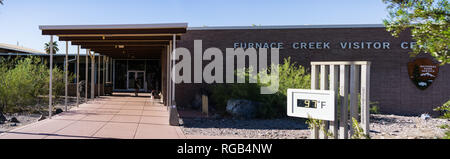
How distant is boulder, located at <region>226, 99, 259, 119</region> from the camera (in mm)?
11031

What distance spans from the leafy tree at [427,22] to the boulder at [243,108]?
6.65 m

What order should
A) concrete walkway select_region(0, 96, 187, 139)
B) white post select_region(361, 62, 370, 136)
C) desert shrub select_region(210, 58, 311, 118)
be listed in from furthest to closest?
desert shrub select_region(210, 58, 311, 118), concrete walkway select_region(0, 96, 187, 139), white post select_region(361, 62, 370, 136)

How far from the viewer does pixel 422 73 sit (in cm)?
1513

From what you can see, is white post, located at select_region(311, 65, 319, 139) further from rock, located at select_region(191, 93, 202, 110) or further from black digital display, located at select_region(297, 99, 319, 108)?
rock, located at select_region(191, 93, 202, 110)

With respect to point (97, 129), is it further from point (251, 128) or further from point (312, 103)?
point (312, 103)

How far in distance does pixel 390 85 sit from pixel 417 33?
1206 centimetres

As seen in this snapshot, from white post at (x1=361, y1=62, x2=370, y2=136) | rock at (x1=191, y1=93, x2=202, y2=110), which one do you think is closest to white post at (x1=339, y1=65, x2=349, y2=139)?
white post at (x1=361, y1=62, x2=370, y2=136)

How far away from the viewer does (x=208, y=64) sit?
1481cm

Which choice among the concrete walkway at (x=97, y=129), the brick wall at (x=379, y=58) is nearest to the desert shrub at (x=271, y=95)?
the brick wall at (x=379, y=58)

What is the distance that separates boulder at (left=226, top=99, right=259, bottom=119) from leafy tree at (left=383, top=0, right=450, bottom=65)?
665 centimetres

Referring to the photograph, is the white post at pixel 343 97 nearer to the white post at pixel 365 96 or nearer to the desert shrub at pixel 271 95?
the white post at pixel 365 96

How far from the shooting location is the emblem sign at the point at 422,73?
594 inches

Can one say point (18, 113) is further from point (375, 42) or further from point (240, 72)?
point (375, 42)

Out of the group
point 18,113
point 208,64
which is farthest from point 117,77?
point 18,113
